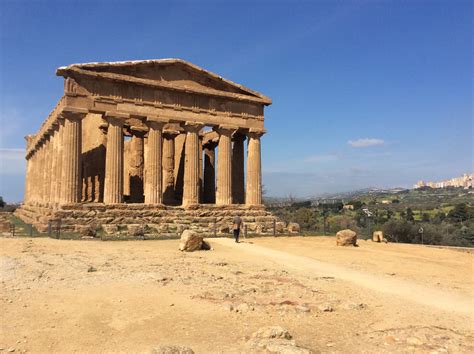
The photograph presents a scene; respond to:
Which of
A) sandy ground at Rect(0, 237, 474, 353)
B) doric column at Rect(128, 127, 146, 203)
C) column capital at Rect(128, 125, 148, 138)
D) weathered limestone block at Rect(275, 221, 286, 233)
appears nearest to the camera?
sandy ground at Rect(0, 237, 474, 353)

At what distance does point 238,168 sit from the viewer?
112ft

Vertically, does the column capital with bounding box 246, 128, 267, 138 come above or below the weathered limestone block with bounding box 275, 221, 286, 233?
above

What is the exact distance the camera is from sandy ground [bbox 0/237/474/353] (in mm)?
6523

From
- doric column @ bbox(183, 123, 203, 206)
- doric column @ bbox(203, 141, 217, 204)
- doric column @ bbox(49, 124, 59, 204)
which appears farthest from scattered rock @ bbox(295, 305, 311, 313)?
doric column @ bbox(203, 141, 217, 204)

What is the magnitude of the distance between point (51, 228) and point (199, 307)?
16157 mm

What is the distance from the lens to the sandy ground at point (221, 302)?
652 cm

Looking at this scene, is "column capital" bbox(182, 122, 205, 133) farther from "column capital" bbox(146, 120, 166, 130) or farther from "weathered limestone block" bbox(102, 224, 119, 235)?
"weathered limestone block" bbox(102, 224, 119, 235)

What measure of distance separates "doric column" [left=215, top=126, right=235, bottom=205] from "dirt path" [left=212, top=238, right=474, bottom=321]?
12763mm

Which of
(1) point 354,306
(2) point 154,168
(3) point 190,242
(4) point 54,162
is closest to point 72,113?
(4) point 54,162

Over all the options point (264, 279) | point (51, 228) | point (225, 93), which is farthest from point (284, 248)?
point (225, 93)

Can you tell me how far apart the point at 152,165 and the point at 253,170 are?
8.11 metres

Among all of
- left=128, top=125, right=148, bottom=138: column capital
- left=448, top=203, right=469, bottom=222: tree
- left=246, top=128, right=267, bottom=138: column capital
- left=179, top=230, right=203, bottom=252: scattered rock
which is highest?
left=128, top=125, right=148, bottom=138: column capital

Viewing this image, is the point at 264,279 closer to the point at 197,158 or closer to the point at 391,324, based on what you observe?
the point at 391,324

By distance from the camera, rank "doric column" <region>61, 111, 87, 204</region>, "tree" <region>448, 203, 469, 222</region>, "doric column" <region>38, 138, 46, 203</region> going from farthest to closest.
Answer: "tree" <region>448, 203, 469, 222</region> → "doric column" <region>38, 138, 46, 203</region> → "doric column" <region>61, 111, 87, 204</region>
